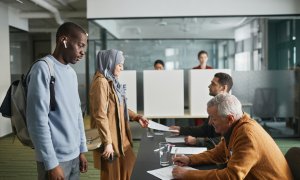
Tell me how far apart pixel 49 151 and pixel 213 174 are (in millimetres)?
800

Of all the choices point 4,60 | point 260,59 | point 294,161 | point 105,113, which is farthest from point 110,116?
point 4,60

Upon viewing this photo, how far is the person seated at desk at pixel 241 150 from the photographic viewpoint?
148cm

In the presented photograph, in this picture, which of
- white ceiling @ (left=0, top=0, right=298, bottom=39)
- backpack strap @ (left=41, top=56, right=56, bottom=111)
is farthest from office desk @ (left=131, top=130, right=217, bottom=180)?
white ceiling @ (left=0, top=0, right=298, bottom=39)

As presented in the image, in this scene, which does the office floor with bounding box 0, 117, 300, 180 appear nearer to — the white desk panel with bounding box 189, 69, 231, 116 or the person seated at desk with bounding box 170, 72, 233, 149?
the white desk panel with bounding box 189, 69, 231, 116

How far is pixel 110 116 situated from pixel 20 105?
0.89 m

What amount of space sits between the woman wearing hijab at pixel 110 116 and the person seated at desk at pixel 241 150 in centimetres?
74

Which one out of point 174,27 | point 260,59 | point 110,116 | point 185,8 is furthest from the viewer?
point 174,27

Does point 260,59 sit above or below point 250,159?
above

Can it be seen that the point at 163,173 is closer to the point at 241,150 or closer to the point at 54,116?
the point at 241,150

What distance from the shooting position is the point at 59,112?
1542mm

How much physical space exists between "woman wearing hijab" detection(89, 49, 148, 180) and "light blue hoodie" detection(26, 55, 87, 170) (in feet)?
1.37

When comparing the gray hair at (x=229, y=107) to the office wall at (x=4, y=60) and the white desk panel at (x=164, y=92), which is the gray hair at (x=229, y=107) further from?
the office wall at (x=4, y=60)

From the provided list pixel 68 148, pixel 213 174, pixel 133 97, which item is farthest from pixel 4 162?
pixel 213 174

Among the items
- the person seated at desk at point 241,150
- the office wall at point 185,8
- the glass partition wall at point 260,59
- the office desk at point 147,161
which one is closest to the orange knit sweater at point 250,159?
the person seated at desk at point 241,150
